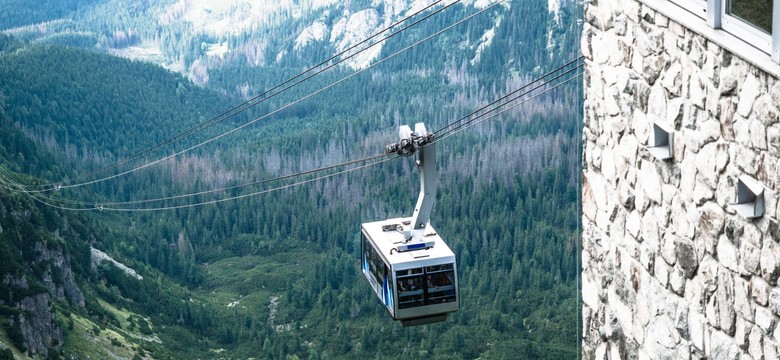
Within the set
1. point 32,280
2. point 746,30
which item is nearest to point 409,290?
point 746,30

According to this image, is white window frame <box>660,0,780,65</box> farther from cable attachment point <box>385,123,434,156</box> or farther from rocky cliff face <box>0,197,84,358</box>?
rocky cliff face <box>0,197,84,358</box>

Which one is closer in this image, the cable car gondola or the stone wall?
the stone wall

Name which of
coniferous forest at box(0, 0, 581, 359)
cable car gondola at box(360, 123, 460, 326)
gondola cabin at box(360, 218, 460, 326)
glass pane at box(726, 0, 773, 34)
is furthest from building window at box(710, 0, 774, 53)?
coniferous forest at box(0, 0, 581, 359)

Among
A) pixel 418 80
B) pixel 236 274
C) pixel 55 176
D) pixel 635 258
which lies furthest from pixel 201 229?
pixel 635 258

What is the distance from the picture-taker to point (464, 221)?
110 metres

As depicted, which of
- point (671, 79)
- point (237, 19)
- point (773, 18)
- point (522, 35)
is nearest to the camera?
point (773, 18)

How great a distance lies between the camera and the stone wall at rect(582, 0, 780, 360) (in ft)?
18.3

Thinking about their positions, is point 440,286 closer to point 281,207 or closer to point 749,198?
point 749,198

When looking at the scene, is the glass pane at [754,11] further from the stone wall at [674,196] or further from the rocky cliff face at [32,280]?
the rocky cliff face at [32,280]

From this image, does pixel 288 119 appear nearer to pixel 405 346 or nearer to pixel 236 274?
pixel 236 274

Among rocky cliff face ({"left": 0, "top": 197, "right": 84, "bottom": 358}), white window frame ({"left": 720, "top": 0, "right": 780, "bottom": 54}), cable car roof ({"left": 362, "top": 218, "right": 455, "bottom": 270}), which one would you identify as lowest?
rocky cliff face ({"left": 0, "top": 197, "right": 84, "bottom": 358})

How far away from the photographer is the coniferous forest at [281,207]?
97.4 m

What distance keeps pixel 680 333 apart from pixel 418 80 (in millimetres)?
133664

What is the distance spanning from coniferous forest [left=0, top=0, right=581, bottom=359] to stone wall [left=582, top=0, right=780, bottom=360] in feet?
218
